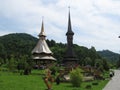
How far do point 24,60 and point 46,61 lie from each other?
23.1 metres

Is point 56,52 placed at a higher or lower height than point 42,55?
higher

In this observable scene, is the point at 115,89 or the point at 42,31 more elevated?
the point at 42,31

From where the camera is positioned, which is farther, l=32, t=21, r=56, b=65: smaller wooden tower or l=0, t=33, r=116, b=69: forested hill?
l=0, t=33, r=116, b=69: forested hill

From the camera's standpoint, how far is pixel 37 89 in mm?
28156

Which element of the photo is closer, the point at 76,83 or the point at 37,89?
the point at 37,89

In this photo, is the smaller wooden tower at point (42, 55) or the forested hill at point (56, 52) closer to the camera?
the smaller wooden tower at point (42, 55)

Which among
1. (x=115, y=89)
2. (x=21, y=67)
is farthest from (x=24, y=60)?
(x=115, y=89)

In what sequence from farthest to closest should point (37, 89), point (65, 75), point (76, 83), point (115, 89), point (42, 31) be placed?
1. point (42, 31)
2. point (65, 75)
3. point (76, 83)
4. point (115, 89)
5. point (37, 89)

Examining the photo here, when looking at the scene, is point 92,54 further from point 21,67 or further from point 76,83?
point 76,83

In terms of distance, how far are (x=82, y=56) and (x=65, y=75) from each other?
226ft

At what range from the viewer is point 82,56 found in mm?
115188

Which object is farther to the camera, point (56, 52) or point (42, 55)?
point (56, 52)

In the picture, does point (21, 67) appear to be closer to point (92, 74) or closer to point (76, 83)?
point (92, 74)

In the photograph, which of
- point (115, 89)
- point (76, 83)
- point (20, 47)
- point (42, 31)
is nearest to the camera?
point (115, 89)
